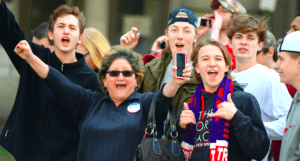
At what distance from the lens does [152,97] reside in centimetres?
309

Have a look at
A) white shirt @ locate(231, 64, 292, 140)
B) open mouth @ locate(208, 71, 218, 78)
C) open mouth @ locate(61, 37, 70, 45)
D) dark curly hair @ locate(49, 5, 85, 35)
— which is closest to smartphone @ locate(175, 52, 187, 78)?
open mouth @ locate(208, 71, 218, 78)

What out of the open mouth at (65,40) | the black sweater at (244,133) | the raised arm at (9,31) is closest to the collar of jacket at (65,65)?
the open mouth at (65,40)

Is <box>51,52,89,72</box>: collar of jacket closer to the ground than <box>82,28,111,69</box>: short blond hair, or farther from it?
closer to the ground

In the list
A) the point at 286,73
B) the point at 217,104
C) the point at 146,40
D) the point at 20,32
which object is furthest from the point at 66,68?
the point at 146,40

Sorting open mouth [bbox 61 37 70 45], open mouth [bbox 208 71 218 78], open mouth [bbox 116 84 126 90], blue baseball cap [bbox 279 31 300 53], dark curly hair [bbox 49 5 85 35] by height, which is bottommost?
open mouth [bbox 116 84 126 90]

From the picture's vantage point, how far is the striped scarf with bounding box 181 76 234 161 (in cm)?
280

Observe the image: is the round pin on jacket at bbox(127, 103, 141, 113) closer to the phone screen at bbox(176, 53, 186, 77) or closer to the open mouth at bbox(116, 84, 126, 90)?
the open mouth at bbox(116, 84, 126, 90)

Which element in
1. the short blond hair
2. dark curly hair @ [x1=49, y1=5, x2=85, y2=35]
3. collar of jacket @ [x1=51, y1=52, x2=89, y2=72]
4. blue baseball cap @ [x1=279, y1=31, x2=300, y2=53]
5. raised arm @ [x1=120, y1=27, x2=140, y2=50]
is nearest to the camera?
blue baseball cap @ [x1=279, y1=31, x2=300, y2=53]

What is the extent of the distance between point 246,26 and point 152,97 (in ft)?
4.45

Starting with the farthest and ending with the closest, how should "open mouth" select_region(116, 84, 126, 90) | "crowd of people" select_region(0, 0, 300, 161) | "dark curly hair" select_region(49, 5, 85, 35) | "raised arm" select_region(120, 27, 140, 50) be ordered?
"dark curly hair" select_region(49, 5, 85, 35)
"raised arm" select_region(120, 27, 140, 50)
"open mouth" select_region(116, 84, 126, 90)
"crowd of people" select_region(0, 0, 300, 161)

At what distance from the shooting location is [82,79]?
3729 millimetres

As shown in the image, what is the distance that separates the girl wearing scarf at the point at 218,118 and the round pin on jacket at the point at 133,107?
0.36 meters

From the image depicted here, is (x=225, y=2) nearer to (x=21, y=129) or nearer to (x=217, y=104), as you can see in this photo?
(x=217, y=104)

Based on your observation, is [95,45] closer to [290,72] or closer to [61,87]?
[61,87]
